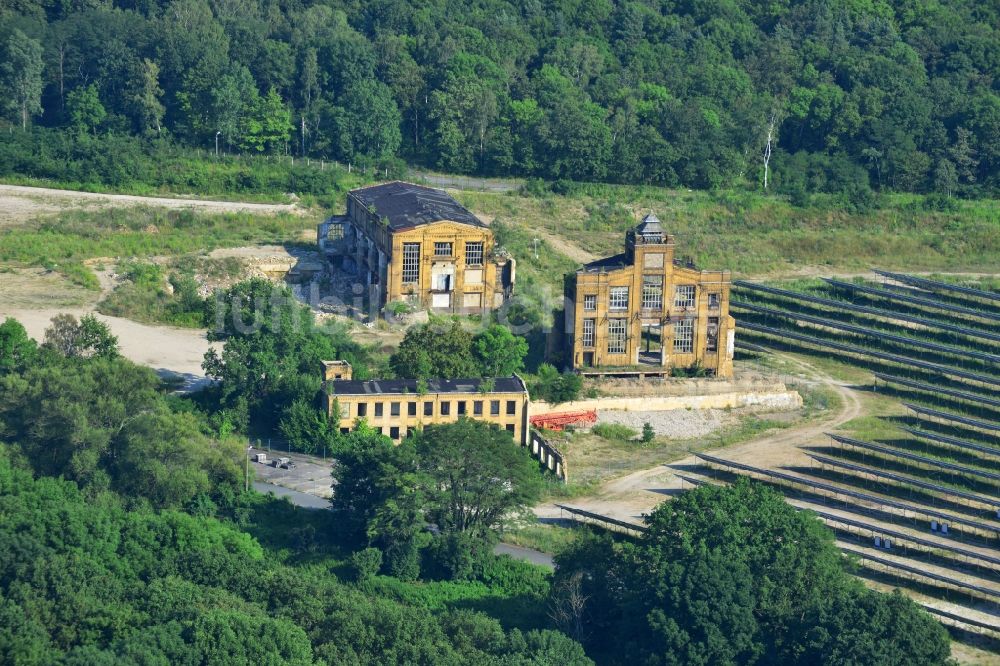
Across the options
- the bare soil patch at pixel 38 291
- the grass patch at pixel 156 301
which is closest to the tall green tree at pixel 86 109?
the bare soil patch at pixel 38 291

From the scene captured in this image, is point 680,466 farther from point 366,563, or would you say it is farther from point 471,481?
point 366,563

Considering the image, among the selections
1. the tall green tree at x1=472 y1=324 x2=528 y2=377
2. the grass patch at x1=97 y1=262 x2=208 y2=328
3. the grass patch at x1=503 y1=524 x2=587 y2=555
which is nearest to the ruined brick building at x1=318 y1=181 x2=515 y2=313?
the grass patch at x1=97 y1=262 x2=208 y2=328

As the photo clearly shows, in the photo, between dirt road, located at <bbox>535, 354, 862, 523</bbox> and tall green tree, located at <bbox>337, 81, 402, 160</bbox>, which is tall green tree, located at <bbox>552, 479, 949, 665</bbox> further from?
tall green tree, located at <bbox>337, 81, 402, 160</bbox>

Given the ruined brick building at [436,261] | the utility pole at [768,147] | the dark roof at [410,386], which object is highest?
the utility pole at [768,147]

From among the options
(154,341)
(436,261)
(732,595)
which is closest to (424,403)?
(154,341)

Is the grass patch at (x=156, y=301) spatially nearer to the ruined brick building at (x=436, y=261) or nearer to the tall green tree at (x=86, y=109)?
the ruined brick building at (x=436, y=261)

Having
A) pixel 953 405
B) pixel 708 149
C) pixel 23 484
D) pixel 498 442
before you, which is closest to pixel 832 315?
pixel 953 405
